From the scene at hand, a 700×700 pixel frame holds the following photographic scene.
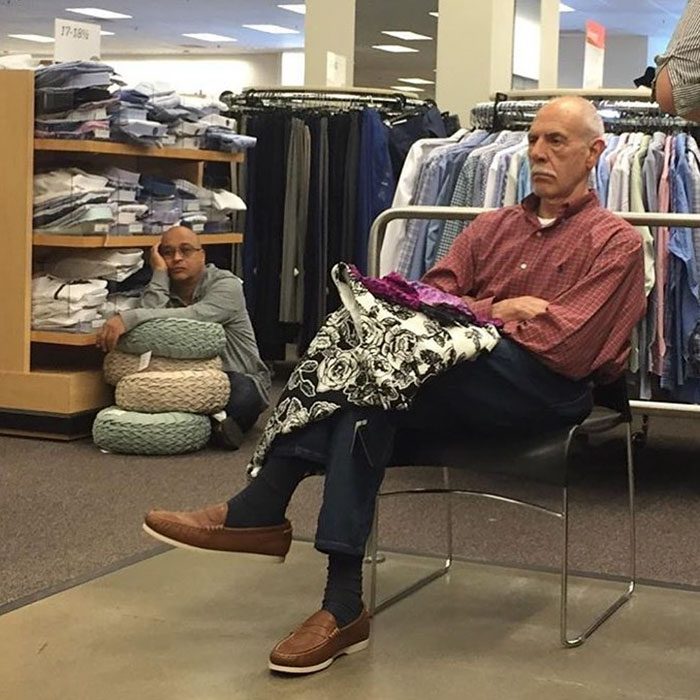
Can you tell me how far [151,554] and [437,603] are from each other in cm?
75

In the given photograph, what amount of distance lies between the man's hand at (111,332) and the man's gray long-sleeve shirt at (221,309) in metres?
0.10

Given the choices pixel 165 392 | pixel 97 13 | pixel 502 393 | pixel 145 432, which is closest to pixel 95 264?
pixel 165 392

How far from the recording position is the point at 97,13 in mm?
15336

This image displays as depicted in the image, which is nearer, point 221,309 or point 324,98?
point 221,309

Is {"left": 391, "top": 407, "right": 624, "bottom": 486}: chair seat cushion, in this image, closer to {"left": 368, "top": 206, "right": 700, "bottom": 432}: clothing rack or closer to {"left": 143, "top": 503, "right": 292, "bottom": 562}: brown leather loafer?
{"left": 143, "top": 503, "right": 292, "bottom": 562}: brown leather loafer

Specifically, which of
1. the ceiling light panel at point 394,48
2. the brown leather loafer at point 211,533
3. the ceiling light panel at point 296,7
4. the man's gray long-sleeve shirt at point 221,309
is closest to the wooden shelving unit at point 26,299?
the man's gray long-sleeve shirt at point 221,309

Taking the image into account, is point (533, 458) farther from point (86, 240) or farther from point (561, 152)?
point (86, 240)

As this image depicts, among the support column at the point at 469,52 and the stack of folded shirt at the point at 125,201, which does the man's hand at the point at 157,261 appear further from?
the support column at the point at 469,52

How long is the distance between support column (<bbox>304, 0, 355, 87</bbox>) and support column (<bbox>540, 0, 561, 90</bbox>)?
1.23 meters

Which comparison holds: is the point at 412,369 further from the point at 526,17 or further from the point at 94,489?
the point at 526,17

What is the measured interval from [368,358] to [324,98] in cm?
374

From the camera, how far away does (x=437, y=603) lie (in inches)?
109

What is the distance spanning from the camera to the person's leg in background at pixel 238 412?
441cm

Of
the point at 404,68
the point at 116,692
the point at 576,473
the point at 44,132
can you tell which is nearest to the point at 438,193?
the point at 576,473
